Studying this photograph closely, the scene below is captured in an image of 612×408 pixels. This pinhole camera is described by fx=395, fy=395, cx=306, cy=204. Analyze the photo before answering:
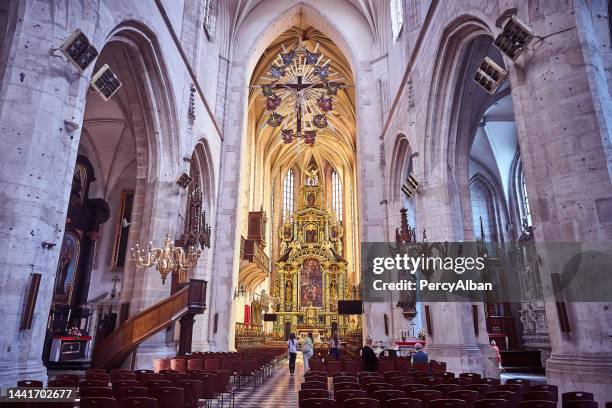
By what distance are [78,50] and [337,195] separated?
1267 inches

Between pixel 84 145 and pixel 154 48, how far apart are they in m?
7.06

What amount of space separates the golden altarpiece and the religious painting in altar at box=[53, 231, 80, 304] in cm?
1707

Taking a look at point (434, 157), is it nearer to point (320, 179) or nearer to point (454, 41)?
point (454, 41)

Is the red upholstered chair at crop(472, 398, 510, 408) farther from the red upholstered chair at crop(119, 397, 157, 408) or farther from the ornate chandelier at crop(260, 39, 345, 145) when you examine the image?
the ornate chandelier at crop(260, 39, 345, 145)

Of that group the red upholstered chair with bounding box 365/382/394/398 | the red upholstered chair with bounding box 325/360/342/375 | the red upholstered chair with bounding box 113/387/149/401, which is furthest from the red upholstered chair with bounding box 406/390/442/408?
the red upholstered chair with bounding box 325/360/342/375

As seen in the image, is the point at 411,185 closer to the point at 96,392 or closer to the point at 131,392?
the point at 131,392

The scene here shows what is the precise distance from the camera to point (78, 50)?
6.75 meters

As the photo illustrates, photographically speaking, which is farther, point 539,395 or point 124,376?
point 124,376

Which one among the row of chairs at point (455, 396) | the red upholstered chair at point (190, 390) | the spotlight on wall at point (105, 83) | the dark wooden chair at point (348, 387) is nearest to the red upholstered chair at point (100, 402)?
the red upholstered chair at point (190, 390)

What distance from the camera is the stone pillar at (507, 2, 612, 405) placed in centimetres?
520

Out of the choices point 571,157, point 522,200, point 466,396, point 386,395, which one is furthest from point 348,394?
point 522,200

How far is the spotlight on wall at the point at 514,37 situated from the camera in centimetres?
623

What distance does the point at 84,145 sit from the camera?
1573 centimetres

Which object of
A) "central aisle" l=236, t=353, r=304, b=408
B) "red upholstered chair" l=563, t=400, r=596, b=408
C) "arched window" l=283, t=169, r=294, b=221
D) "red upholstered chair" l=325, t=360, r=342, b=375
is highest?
"arched window" l=283, t=169, r=294, b=221
